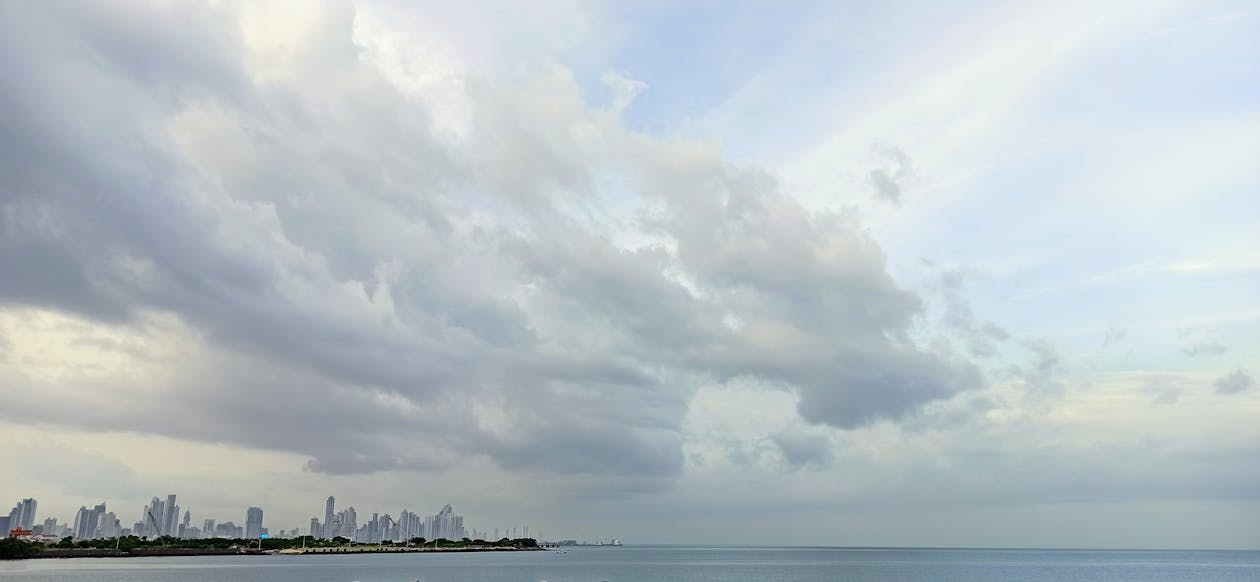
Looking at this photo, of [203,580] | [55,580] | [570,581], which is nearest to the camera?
[55,580]

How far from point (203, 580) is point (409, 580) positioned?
149 ft

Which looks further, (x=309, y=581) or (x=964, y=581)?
(x=964, y=581)

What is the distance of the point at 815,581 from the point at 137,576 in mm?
162953

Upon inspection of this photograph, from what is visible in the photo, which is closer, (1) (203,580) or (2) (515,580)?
(1) (203,580)

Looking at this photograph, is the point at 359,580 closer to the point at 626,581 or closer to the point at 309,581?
the point at 309,581

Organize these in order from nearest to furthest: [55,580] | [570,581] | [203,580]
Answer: [55,580]
[203,580]
[570,581]

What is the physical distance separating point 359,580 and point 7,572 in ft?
276

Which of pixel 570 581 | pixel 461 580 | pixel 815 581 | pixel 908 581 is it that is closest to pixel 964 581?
pixel 908 581

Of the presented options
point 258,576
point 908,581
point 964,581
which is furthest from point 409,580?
point 964,581

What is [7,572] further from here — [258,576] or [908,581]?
[908,581]

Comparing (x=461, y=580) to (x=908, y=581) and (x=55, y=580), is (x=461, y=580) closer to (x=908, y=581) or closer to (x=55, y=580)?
(x=55, y=580)

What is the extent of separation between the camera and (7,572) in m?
187

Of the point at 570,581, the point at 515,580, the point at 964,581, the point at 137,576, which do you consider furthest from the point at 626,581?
the point at 137,576

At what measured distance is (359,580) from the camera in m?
183
